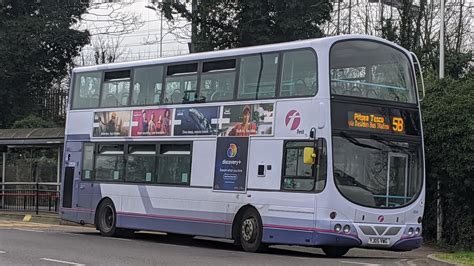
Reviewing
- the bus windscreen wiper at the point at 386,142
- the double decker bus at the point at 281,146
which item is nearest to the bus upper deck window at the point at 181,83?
the double decker bus at the point at 281,146

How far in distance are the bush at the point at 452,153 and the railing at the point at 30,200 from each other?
1464 centimetres

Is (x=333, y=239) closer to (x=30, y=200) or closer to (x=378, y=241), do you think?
(x=378, y=241)

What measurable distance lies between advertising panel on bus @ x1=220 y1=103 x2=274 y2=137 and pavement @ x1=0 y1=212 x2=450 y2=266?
268cm

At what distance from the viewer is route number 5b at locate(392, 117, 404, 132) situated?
15570 millimetres

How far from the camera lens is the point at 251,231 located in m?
15.9

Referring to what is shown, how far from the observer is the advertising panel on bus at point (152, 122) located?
1833 cm

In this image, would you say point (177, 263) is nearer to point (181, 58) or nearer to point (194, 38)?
point (181, 58)

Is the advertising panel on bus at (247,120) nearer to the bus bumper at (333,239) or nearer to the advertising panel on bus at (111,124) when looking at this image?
the bus bumper at (333,239)

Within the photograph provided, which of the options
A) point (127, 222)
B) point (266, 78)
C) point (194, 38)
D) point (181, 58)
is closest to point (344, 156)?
point (266, 78)

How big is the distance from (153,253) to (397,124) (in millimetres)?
5878

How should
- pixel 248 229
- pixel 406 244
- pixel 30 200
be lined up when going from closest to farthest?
pixel 406 244 → pixel 248 229 → pixel 30 200

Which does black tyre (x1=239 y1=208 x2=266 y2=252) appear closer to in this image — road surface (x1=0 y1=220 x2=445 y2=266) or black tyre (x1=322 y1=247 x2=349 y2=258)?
road surface (x1=0 y1=220 x2=445 y2=266)

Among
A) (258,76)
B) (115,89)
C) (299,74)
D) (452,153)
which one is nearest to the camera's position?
(299,74)

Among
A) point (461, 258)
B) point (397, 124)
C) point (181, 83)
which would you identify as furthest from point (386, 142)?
point (181, 83)
